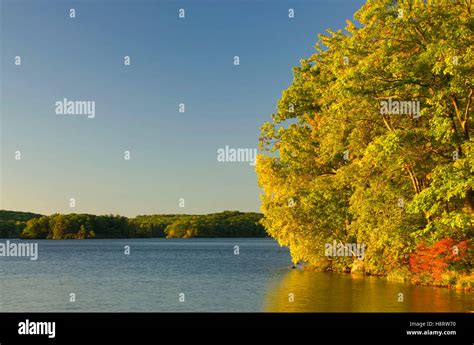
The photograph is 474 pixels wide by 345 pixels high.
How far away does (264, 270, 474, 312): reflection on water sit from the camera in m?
23.7

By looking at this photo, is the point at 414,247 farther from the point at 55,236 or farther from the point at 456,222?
the point at 55,236

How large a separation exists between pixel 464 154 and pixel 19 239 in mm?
181488

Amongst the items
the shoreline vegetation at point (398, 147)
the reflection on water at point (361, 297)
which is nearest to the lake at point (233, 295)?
the reflection on water at point (361, 297)

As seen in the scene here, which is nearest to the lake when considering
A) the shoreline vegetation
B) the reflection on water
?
the reflection on water

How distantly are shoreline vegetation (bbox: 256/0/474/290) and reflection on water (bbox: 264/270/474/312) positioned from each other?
177cm

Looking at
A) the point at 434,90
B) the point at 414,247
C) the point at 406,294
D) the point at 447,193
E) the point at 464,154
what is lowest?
the point at 406,294

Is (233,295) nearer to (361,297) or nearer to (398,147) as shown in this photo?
(361,297)

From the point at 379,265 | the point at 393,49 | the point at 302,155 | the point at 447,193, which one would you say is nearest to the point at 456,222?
the point at 447,193

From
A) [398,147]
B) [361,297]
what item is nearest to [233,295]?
[361,297]

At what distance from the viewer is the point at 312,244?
4088cm

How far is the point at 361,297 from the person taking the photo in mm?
27141

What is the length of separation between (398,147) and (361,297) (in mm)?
7271

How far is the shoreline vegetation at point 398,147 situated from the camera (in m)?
24.0

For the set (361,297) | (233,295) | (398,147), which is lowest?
(233,295)
